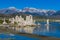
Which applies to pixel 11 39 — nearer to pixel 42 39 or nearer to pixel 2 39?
pixel 2 39

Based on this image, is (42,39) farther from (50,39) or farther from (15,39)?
(15,39)

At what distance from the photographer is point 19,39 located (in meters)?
44.2

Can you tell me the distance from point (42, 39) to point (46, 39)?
0.77 meters

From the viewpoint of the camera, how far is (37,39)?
44594mm

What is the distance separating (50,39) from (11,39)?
24.3ft

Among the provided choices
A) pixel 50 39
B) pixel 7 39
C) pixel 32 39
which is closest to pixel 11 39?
pixel 7 39

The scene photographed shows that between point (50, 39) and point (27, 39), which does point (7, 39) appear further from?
point (50, 39)

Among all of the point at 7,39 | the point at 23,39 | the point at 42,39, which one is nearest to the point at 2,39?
the point at 7,39

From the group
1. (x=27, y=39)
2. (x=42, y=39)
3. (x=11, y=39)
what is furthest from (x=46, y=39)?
(x=11, y=39)

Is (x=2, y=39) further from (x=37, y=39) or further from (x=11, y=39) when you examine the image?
(x=37, y=39)

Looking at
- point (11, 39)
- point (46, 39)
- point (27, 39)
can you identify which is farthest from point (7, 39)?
point (46, 39)

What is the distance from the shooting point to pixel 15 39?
43.7 metres

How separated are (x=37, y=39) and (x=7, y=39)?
5.80 meters

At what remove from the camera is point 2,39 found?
4291 centimetres
